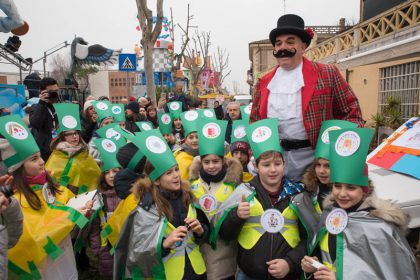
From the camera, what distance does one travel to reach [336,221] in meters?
1.94

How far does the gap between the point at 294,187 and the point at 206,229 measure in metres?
0.71

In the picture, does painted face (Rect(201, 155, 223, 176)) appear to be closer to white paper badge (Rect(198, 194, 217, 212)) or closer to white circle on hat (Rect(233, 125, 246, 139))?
white paper badge (Rect(198, 194, 217, 212))

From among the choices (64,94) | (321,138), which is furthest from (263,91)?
(64,94)

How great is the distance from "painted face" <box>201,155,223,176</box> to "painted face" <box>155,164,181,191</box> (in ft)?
1.92

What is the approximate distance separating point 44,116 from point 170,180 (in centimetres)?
284

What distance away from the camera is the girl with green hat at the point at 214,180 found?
8.68 feet

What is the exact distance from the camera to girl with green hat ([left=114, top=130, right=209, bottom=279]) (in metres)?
2.36

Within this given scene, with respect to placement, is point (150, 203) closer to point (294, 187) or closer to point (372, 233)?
point (294, 187)

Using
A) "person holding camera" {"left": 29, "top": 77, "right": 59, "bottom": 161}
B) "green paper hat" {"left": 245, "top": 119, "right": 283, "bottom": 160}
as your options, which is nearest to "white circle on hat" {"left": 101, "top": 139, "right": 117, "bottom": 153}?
"person holding camera" {"left": 29, "top": 77, "right": 59, "bottom": 161}

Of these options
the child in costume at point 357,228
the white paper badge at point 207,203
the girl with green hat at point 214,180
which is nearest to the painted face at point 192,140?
the girl with green hat at point 214,180

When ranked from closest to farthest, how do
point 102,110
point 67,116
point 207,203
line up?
point 207,203
point 67,116
point 102,110

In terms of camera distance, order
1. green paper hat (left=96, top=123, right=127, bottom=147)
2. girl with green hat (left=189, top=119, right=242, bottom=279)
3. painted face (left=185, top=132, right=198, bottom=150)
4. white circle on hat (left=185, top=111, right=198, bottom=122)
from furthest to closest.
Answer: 1. white circle on hat (left=185, top=111, right=198, bottom=122)
2. painted face (left=185, top=132, right=198, bottom=150)
3. green paper hat (left=96, top=123, right=127, bottom=147)
4. girl with green hat (left=189, top=119, right=242, bottom=279)

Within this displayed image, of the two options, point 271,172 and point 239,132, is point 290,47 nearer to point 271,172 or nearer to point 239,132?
point 271,172

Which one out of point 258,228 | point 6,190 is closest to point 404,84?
point 258,228
